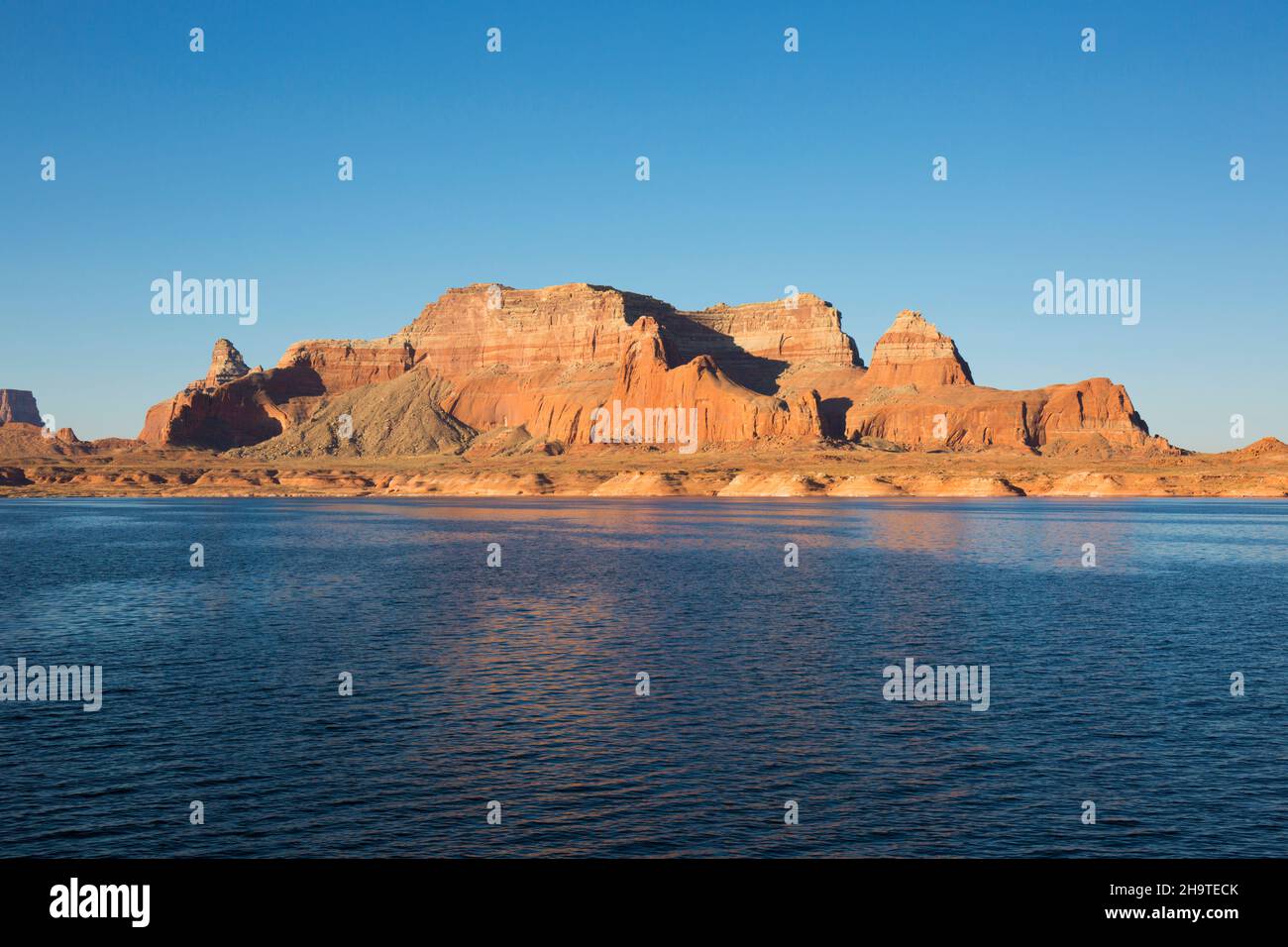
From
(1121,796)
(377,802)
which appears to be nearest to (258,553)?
(377,802)

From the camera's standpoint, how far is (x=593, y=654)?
145 ft

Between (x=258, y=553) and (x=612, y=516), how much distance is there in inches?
3309

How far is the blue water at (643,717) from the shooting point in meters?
22.7

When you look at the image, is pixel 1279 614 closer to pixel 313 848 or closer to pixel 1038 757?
pixel 1038 757

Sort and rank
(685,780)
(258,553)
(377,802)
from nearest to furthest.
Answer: (377,802) < (685,780) < (258,553)

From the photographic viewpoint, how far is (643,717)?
3284cm

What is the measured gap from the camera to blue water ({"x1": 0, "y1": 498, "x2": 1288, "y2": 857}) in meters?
22.7
